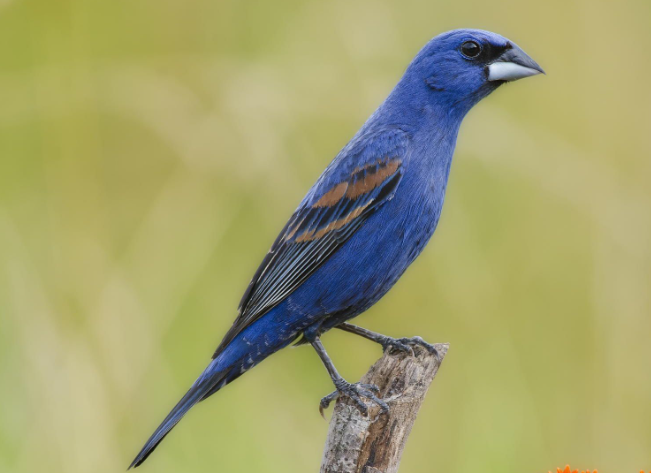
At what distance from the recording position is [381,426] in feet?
13.2

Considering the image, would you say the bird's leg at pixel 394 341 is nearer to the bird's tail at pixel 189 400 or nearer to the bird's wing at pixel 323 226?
the bird's wing at pixel 323 226

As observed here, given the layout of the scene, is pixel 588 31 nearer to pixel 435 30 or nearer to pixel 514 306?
pixel 435 30

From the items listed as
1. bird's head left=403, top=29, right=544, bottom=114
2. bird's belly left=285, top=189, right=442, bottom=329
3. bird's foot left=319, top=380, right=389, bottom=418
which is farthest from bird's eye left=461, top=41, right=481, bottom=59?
bird's foot left=319, top=380, right=389, bottom=418

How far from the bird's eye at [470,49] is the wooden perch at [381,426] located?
151 cm

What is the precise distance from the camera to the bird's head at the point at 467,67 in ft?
16.0

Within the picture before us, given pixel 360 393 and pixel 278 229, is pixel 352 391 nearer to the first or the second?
pixel 360 393

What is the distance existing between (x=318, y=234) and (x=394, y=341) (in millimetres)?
638

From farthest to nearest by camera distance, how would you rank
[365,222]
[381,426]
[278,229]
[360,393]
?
[278,229], [365,222], [360,393], [381,426]

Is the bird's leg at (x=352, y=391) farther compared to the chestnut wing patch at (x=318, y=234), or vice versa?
the chestnut wing patch at (x=318, y=234)

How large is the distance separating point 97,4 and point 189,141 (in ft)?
3.82

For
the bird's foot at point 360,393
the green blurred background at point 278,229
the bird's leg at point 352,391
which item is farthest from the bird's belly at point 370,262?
the green blurred background at point 278,229

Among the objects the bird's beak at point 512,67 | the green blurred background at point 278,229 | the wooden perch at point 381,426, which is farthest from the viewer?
the green blurred background at point 278,229

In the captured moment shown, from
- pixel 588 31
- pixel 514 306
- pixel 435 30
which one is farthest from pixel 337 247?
pixel 588 31

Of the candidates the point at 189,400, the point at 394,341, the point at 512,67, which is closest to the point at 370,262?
the point at 394,341
